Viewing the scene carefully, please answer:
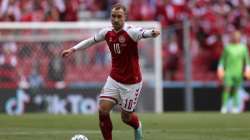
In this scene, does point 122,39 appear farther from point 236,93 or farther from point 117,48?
point 236,93

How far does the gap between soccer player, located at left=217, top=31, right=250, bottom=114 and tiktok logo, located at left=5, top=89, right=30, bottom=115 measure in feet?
17.9

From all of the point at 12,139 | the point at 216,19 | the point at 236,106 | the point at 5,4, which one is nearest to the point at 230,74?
the point at 236,106

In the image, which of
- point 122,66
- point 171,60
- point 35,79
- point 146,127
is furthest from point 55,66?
point 122,66

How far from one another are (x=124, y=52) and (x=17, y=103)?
10.8 m

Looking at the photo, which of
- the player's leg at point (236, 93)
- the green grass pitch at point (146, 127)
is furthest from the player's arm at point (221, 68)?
the green grass pitch at point (146, 127)

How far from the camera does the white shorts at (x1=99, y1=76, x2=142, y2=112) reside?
36.0 ft

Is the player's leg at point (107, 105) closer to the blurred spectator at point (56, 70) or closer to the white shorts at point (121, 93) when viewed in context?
the white shorts at point (121, 93)

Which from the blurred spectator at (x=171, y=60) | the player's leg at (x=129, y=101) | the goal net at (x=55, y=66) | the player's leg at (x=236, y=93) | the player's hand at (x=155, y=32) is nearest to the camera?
the player's hand at (x=155, y=32)

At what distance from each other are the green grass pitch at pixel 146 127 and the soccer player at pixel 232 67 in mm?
3861

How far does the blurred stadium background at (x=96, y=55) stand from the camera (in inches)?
842

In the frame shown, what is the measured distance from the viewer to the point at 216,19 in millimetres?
24875

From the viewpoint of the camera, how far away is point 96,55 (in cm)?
2169

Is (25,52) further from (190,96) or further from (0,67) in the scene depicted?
(190,96)

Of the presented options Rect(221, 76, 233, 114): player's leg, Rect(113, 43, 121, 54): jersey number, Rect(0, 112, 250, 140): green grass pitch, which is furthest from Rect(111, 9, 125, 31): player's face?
Rect(221, 76, 233, 114): player's leg
